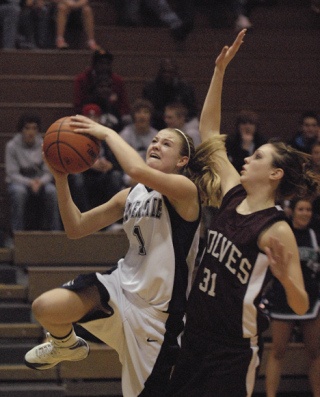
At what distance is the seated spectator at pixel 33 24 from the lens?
9477 millimetres

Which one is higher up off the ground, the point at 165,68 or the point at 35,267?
the point at 165,68

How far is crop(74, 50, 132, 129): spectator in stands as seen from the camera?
324 inches

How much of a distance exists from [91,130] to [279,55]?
6.18m

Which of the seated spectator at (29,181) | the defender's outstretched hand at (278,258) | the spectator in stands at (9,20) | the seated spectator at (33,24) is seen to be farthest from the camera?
the seated spectator at (33,24)

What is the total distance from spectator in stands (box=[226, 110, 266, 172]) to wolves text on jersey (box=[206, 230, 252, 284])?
11.9ft

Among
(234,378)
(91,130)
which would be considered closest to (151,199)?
(91,130)

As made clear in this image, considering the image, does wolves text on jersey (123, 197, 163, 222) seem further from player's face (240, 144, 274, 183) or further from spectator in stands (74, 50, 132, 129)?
spectator in stands (74, 50, 132, 129)

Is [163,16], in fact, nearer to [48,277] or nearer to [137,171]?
[48,277]

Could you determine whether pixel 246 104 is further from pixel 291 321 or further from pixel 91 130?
pixel 91 130

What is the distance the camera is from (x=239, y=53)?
384 inches

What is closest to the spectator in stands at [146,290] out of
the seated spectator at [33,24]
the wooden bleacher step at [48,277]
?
the wooden bleacher step at [48,277]

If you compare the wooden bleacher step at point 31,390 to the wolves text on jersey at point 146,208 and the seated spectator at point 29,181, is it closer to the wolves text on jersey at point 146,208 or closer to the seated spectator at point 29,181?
the seated spectator at point 29,181

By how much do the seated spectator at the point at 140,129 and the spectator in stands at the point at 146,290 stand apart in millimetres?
3466

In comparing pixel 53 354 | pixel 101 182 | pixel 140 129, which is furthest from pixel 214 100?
pixel 140 129
